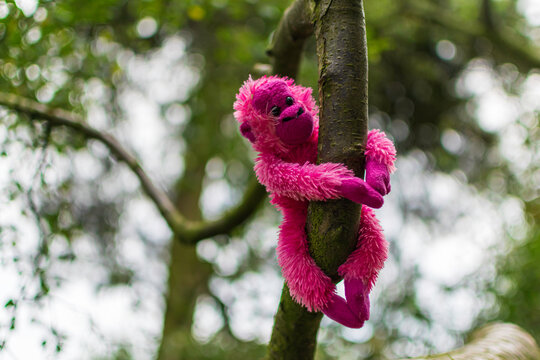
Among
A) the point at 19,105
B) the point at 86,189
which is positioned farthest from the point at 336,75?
the point at 86,189

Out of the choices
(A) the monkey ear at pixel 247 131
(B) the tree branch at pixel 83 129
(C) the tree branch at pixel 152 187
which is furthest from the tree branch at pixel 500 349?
(B) the tree branch at pixel 83 129

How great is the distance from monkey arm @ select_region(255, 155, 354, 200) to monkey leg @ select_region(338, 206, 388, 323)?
0.36 feet

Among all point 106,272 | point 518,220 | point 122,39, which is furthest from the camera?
point 106,272

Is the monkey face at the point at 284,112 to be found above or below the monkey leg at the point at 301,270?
above

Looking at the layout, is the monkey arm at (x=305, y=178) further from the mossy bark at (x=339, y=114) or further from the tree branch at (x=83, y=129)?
the tree branch at (x=83, y=129)

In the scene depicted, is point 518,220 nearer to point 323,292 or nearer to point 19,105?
point 323,292

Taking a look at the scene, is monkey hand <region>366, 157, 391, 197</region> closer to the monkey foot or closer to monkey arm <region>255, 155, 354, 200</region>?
monkey arm <region>255, 155, 354, 200</region>

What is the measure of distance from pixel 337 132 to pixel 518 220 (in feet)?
9.99

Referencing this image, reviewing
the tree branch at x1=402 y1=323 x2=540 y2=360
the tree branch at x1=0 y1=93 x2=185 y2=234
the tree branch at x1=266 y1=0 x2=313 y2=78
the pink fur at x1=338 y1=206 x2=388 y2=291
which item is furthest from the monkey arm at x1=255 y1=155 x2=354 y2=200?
the tree branch at x1=0 y1=93 x2=185 y2=234

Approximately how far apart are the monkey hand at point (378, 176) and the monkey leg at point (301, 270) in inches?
5.7

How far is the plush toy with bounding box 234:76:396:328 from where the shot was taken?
0.63m

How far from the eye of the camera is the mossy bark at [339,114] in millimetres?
654

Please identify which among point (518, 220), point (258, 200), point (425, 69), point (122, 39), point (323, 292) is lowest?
point (323, 292)

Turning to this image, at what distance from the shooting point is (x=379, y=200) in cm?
59
